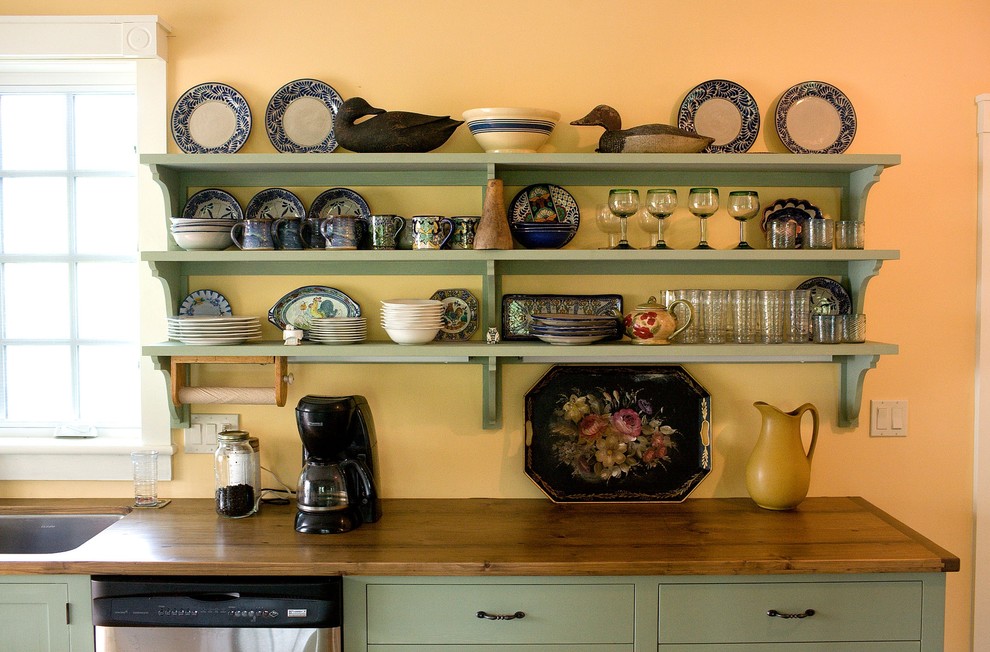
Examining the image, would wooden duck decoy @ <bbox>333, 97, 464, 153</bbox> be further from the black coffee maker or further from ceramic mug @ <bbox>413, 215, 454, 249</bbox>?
the black coffee maker

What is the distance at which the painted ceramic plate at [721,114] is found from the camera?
2377 millimetres

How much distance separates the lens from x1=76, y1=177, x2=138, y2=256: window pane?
253cm

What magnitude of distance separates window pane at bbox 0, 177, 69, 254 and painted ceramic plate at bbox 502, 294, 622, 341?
141 centimetres

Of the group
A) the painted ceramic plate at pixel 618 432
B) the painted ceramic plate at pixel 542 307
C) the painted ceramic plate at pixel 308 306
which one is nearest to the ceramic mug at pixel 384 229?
the painted ceramic plate at pixel 308 306

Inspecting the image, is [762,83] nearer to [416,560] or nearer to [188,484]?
[416,560]

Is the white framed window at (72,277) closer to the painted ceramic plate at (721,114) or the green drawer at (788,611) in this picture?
the green drawer at (788,611)

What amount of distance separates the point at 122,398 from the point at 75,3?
1.20m

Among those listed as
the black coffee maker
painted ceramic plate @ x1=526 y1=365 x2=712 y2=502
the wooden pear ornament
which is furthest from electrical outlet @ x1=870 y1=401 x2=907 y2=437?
the black coffee maker

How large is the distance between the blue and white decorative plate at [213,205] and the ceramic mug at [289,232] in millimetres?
207

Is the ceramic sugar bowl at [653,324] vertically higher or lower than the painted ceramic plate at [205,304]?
lower

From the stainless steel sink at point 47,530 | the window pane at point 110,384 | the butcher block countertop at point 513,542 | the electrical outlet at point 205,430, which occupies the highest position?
the window pane at point 110,384

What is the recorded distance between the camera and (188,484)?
8.15 ft

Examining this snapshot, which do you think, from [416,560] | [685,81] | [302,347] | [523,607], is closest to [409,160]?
[302,347]

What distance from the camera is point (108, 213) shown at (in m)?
2.54
